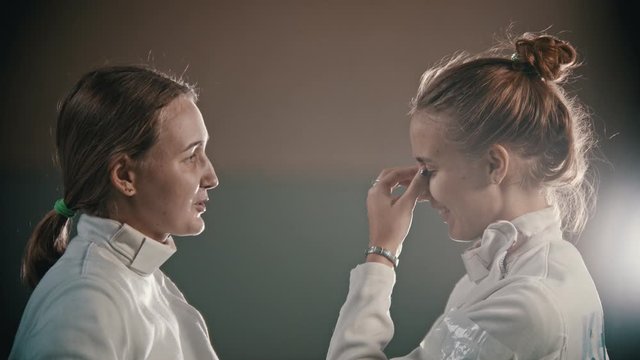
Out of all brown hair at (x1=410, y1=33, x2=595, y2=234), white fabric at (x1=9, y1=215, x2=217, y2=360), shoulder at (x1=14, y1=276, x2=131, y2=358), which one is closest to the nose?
white fabric at (x1=9, y1=215, x2=217, y2=360)

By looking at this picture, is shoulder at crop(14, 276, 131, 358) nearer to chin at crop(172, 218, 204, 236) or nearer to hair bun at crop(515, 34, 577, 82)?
chin at crop(172, 218, 204, 236)

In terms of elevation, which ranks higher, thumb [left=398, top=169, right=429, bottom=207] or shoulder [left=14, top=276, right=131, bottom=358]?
thumb [left=398, top=169, right=429, bottom=207]

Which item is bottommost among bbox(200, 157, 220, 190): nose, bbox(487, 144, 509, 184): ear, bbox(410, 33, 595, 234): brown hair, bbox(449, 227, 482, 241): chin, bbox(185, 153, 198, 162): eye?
bbox(449, 227, 482, 241): chin

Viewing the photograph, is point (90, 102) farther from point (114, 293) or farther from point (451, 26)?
point (451, 26)

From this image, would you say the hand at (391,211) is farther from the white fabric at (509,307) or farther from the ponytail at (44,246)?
the ponytail at (44,246)

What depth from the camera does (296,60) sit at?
165cm

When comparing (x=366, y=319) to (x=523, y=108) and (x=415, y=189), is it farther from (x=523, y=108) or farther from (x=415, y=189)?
(x=523, y=108)

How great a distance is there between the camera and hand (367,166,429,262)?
105 centimetres

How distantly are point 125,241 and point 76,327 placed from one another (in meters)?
0.14

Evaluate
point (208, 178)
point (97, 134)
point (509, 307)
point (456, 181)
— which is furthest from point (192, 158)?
point (509, 307)

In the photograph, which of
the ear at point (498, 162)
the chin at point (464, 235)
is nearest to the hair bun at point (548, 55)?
the ear at point (498, 162)

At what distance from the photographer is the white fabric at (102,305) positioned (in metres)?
0.84

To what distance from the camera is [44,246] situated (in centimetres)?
102

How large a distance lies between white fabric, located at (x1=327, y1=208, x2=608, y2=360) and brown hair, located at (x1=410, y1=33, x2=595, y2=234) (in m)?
0.08
